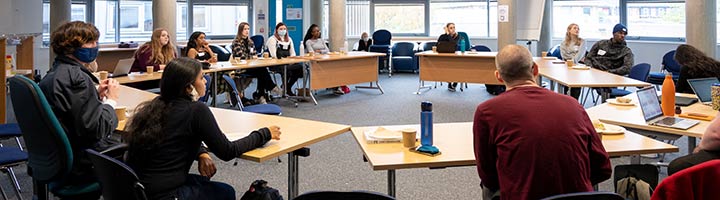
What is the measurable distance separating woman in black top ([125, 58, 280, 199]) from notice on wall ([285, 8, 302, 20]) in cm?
989

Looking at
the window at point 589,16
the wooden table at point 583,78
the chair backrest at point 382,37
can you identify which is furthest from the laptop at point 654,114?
the chair backrest at point 382,37

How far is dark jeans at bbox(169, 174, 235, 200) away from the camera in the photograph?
246 centimetres

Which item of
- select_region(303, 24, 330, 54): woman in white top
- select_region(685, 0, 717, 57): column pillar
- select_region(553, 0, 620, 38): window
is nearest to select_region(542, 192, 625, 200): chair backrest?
select_region(303, 24, 330, 54): woman in white top

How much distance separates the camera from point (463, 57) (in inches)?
356

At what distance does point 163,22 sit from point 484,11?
7209 mm

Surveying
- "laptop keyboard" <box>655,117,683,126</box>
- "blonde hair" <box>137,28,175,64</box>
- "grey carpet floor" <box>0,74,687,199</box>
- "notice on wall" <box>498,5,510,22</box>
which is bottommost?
"grey carpet floor" <box>0,74,687,199</box>

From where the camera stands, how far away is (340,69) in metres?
8.84

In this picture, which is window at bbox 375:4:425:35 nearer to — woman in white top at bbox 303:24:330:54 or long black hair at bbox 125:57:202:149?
woman in white top at bbox 303:24:330:54

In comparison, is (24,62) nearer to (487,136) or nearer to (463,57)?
(463,57)

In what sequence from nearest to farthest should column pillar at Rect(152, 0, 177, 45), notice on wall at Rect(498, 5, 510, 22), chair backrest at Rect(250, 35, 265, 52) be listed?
column pillar at Rect(152, 0, 177, 45)
notice on wall at Rect(498, 5, 510, 22)
chair backrest at Rect(250, 35, 265, 52)

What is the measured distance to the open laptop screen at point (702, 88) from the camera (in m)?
4.27

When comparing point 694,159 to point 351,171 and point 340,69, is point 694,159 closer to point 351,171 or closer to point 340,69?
point 351,171

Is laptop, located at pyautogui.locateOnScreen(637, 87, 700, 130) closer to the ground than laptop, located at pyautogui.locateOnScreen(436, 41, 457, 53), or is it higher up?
closer to the ground

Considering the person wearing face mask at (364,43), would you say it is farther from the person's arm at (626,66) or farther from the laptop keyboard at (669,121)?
the laptop keyboard at (669,121)
